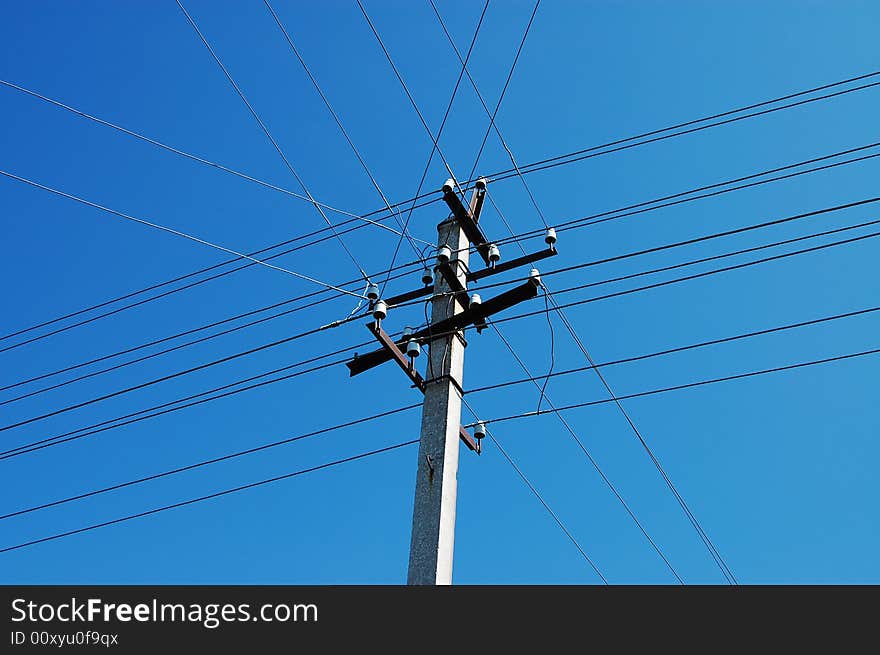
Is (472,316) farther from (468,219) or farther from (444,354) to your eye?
(468,219)

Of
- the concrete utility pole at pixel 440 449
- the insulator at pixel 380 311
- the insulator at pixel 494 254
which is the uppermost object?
the insulator at pixel 494 254

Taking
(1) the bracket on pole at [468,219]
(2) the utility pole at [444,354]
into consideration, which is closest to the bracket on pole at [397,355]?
(2) the utility pole at [444,354]

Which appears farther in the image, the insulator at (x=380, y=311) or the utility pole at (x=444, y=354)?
the insulator at (x=380, y=311)

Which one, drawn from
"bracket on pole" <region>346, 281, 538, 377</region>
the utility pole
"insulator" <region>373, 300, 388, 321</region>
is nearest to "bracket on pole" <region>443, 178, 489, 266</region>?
the utility pole

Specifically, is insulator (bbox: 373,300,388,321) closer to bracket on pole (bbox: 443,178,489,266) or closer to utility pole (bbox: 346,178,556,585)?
utility pole (bbox: 346,178,556,585)

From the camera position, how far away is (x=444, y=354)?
9109mm

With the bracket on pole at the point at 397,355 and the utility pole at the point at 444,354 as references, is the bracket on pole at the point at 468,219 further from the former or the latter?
the bracket on pole at the point at 397,355

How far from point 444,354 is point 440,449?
1137mm

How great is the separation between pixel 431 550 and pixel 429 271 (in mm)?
3350

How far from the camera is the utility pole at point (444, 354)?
25.6ft

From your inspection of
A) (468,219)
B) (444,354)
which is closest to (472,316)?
(444,354)

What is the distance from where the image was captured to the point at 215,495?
40.1ft

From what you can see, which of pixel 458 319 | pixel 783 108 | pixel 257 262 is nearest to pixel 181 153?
pixel 257 262

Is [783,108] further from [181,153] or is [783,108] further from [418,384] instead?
[181,153]
